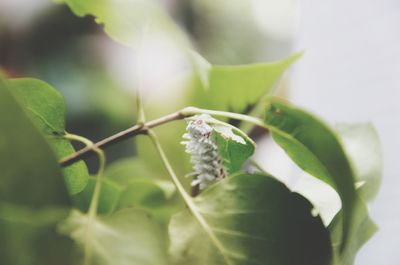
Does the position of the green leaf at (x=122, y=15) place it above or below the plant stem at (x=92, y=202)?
above

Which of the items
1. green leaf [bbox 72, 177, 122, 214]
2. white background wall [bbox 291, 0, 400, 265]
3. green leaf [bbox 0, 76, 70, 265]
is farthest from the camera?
white background wall [bbox 291, 0, 400, 265]

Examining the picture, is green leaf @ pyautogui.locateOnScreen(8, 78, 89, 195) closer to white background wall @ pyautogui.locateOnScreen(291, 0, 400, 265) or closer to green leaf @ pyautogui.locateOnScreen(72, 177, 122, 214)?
green leaf @ pyautogui.locateOnScreen(72, 177, 122, 214)

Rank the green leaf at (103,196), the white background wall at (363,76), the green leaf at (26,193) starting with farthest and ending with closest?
the white background wall at (363,76)
the green leaf at (103,196)
the green leaf at (26,193)

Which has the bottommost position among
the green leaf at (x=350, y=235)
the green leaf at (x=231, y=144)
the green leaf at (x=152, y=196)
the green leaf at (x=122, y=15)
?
the green leaf at (x=152, y=196)

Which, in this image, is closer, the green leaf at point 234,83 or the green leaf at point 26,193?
the green leaf at point 26,193

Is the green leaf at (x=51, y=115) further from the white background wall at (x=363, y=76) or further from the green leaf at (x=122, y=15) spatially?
the white background wall at (x=363, y=76)

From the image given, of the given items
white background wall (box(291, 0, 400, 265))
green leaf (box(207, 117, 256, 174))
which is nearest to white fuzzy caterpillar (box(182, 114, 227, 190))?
green leaf (box(207, 117, 256, 174))

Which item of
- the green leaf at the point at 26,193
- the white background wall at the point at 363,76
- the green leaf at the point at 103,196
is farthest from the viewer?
the white background wall at the point at 363,76

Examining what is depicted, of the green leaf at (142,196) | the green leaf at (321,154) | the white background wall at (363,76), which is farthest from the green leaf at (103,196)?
the white background wall at (363,76)
